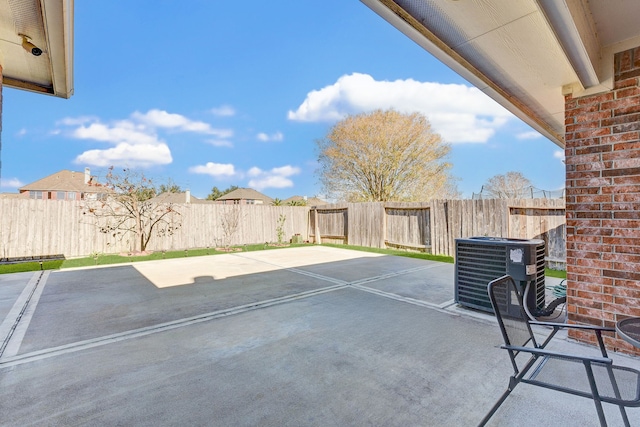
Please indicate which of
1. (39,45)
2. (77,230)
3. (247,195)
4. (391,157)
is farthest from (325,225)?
(247,195)

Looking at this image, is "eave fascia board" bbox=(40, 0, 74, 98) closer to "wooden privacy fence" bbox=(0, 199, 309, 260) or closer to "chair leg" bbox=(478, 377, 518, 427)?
"chair leg" bbox=(478, 377, 518, 427)

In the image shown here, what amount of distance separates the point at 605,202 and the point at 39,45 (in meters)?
5.53

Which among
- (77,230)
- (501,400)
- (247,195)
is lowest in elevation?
(501,400)

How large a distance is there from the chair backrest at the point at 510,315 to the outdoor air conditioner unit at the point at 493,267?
1492mm

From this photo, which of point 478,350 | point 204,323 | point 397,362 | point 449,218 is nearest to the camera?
point 397,362

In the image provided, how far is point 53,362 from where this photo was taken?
2455 millimetres

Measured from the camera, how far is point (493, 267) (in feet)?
11.6

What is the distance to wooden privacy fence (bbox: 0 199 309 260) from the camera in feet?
26.5

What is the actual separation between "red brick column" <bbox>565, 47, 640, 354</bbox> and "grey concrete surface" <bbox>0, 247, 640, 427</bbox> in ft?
1.43

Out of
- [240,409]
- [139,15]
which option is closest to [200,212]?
[139,15]

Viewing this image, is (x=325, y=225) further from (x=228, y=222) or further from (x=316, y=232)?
(x=228, y=222)

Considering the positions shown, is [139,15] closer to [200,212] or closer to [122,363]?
[200,212]

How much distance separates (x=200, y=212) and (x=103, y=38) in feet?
37.6

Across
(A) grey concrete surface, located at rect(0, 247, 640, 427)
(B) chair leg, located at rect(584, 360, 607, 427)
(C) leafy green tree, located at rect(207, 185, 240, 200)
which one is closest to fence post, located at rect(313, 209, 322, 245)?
(A) grey concrete surface, located at rect(0, 247, 640, 427)
